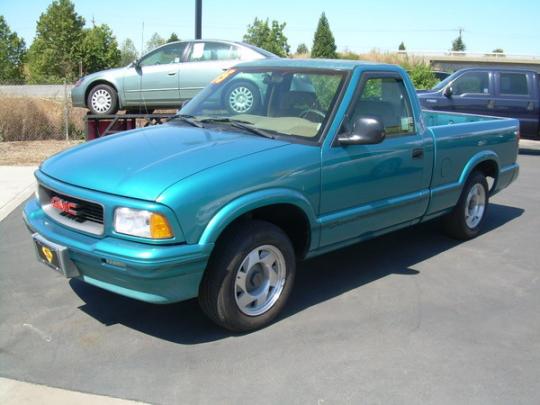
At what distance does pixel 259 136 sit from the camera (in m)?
4.11

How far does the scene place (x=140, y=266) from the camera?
124 inches

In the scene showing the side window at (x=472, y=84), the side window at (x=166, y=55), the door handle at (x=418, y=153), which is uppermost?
the side window at (x=166, y=55)

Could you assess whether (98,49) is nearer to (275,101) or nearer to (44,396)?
(275,101)

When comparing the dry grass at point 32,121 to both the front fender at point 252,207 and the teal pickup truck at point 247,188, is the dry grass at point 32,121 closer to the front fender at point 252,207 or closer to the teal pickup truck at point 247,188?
the teal pickup truck at point 247,188

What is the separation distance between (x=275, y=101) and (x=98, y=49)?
4519 cm

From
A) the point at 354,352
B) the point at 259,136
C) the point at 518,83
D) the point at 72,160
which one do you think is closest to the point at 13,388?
the point at 72,160

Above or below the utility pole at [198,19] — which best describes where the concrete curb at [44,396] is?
below

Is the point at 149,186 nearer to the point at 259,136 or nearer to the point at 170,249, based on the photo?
the point at 170,249

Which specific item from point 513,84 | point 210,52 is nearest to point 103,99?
point 210,52

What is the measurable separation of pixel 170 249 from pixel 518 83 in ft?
39.4

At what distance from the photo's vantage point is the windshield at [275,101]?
4.25m

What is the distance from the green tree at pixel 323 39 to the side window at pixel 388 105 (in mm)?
62495

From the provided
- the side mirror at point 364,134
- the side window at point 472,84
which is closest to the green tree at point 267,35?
the side window at point 472,84

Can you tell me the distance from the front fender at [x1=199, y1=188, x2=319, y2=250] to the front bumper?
91 mm
